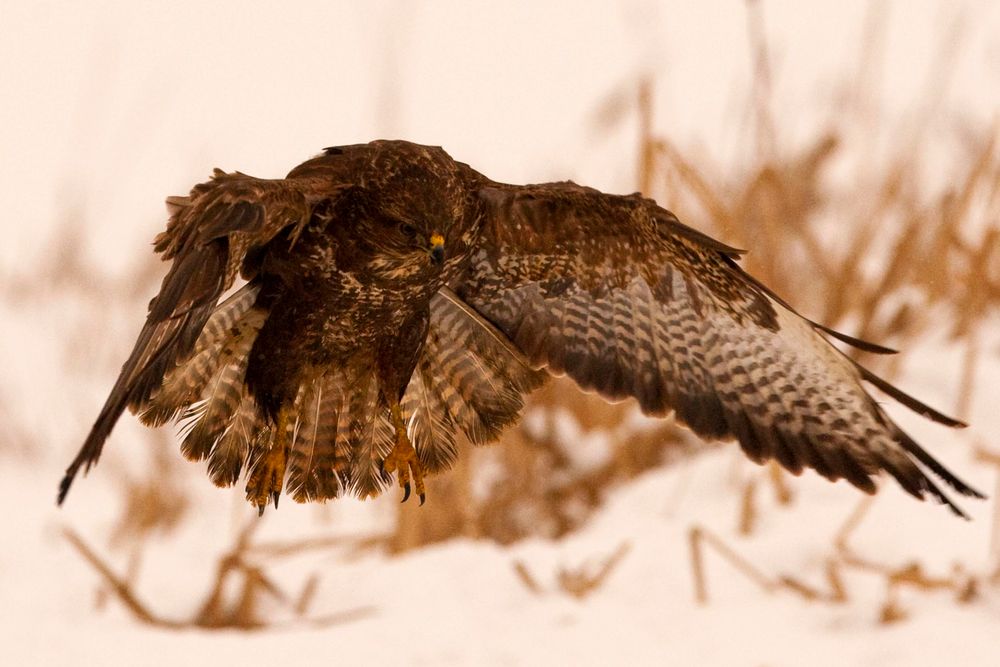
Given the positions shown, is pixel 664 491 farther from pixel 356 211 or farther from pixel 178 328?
pixel 178 328

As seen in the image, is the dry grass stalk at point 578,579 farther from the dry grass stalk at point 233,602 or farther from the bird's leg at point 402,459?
the bird's leg at point 402,459

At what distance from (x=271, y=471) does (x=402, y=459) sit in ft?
1.21

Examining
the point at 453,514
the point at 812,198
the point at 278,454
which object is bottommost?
the point at 453,514

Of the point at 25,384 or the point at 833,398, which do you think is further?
the point at 25,384

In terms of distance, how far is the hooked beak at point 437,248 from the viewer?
3393 mm

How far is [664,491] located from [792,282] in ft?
4.38

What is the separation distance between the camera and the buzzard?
11.3 feet

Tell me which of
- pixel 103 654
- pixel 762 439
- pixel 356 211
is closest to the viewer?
pixel 356 211

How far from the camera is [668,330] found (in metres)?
4.11

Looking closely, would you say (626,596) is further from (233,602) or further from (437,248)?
(437,248)

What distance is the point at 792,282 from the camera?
6660mm

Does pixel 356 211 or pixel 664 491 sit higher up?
pixel 356 211

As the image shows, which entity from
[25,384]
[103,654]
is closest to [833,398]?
[103,654]

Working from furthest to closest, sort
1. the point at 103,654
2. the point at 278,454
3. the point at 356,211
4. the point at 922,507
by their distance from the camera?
the point at 922,507
the point at 103,654
the point at 278,454
the point at 356,211
